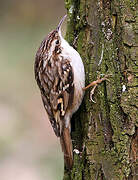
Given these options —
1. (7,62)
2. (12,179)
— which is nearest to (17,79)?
(7,62)

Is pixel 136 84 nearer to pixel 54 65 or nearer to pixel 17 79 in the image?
pixel 54 65

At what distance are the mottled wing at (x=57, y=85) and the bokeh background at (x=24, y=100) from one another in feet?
7.37

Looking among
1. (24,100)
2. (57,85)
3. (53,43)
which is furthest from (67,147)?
(24,100)

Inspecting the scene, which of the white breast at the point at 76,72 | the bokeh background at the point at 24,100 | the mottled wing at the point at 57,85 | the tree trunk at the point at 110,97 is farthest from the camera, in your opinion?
the bokeh background at the point at 24,100

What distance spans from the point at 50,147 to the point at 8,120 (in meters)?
0.76

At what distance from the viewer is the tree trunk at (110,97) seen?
2900mm

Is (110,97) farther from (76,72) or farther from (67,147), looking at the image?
(67,147)

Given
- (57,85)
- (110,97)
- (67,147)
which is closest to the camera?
(110,97)

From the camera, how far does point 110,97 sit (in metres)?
2.98

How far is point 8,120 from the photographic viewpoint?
6.58 m

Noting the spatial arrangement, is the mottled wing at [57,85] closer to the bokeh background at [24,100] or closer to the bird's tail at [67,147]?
the bird's tail at [67,147]

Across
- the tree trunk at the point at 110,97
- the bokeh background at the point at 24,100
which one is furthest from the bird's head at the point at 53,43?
the bokeh background at the point at 24,100

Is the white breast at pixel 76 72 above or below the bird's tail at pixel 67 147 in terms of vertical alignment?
above

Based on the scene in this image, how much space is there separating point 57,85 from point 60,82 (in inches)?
1.2
